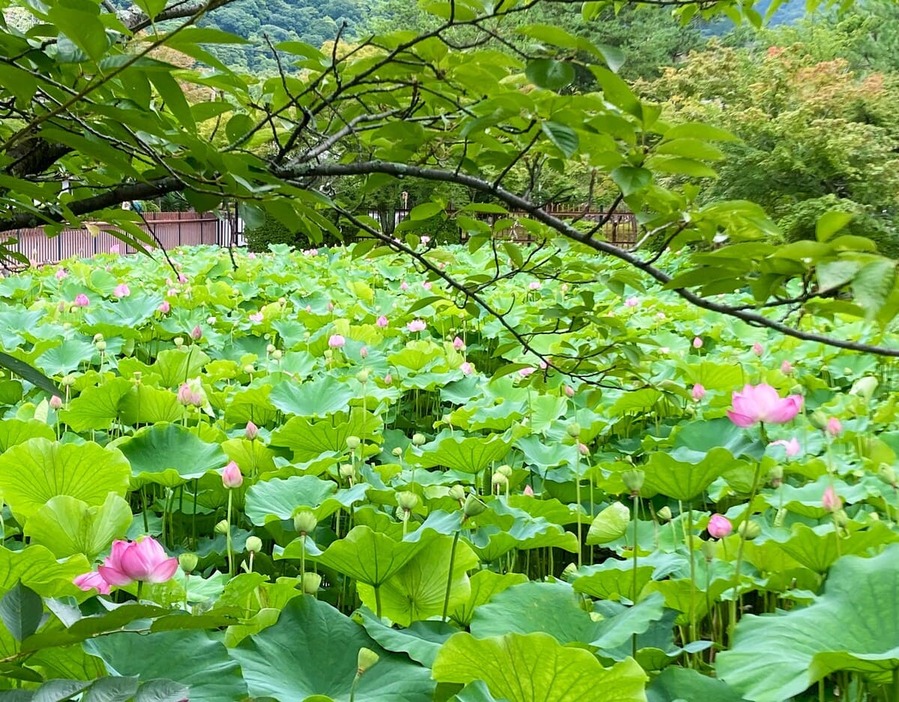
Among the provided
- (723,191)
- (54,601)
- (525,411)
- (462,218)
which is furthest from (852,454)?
(723,191)

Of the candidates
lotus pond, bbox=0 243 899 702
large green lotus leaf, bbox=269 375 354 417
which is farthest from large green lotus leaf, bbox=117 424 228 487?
large green lotus leaf, bbox=269 375 354 417

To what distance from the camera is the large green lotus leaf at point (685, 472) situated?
107 cm

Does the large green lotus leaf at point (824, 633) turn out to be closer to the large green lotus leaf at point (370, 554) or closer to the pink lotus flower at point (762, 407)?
the pink lotus flower at point (762, 407)

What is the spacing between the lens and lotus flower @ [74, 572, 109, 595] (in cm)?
80

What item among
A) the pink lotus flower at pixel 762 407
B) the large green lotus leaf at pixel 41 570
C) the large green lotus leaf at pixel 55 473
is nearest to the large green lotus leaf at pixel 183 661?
the large green lotus leaf at pixel 41 570

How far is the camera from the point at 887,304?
0.60m

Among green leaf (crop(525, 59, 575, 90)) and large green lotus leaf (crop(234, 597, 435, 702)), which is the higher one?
green leaf (crop(525, 59, 575, 90))

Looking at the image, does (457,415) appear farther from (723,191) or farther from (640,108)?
(723,191)

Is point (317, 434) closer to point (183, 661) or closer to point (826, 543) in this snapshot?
point (183, 661)

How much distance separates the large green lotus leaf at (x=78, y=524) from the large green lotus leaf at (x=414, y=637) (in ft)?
1.14

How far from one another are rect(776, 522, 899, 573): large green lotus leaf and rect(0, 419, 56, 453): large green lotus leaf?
3.81ft

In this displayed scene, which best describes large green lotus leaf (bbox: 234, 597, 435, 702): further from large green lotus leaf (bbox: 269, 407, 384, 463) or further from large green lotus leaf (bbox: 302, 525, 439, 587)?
large green lotus leaf (bbox: 269, 407, 384, 463)

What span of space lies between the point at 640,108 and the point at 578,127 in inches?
2.4

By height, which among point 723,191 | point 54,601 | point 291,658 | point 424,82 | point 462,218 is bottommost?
point 291,658
